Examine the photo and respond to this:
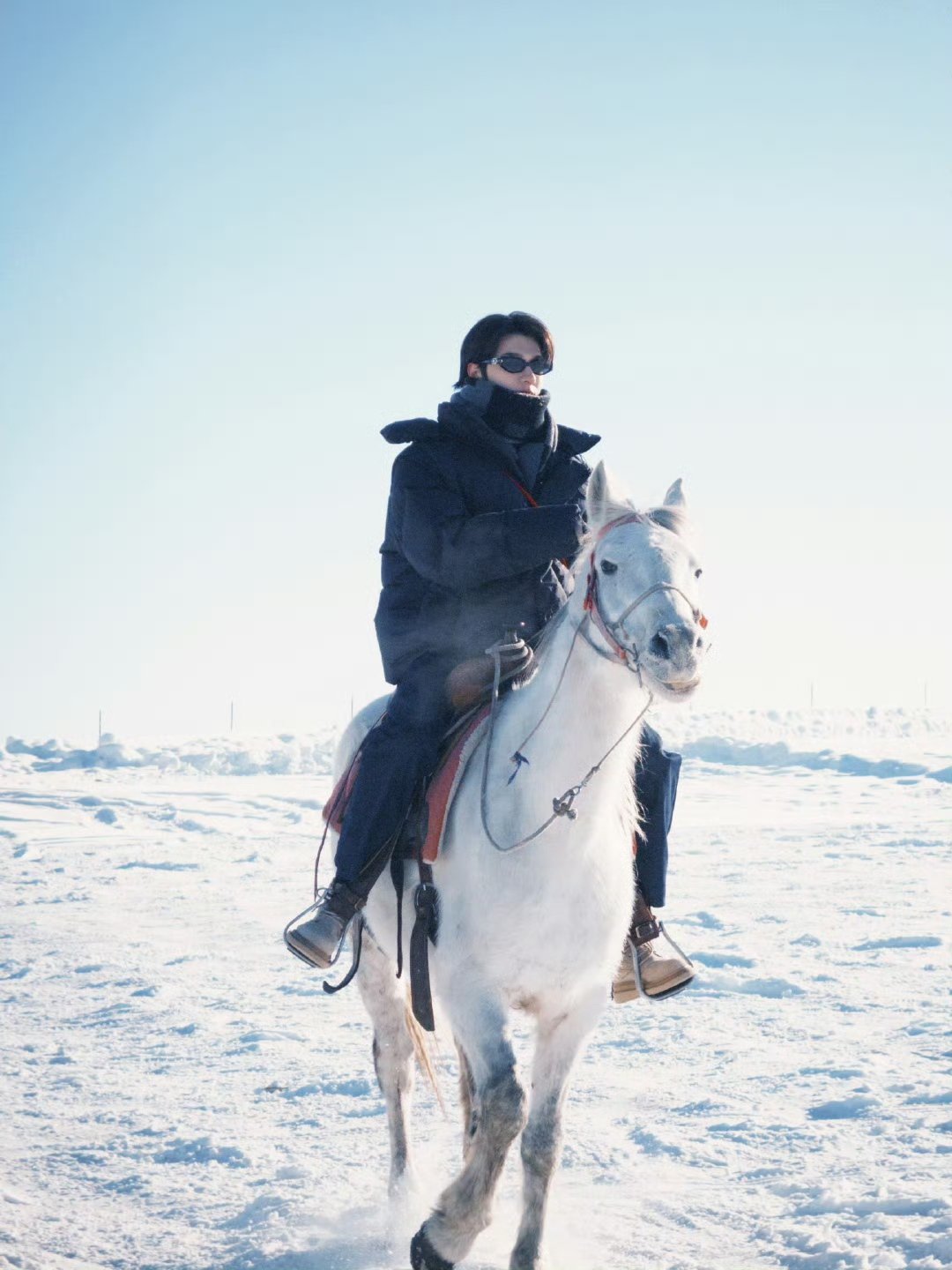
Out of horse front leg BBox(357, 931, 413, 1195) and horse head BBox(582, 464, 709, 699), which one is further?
horse front leg BBox(357, 931, 413, 1195)

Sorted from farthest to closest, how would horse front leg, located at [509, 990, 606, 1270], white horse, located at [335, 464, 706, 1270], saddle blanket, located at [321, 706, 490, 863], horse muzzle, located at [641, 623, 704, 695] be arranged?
saddle blanket, located at [321, 706, 490, 863], horse front leg, located at [509, 990, 606, 1270], white horse, located at [335, 464, 706, 1270], horse muzzle, located at [641, 623, 704, 695]

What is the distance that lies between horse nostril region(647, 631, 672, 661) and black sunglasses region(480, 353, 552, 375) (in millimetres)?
1665

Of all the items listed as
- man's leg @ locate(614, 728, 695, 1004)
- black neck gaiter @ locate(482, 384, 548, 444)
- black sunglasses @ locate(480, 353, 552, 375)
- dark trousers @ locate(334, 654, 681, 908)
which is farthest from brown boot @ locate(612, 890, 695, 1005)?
black sunglasses @ locate(480, 353, 552, 375)

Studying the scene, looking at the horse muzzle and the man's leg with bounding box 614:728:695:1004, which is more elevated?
the horse muzzle

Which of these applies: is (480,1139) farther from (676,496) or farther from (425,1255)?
(676,496)

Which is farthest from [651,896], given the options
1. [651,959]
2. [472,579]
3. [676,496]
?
[676,496]

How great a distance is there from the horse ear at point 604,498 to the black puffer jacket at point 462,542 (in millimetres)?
230

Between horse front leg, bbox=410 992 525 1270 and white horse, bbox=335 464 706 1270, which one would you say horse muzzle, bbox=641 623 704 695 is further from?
horse front leg, bbox=410 992 525 1270

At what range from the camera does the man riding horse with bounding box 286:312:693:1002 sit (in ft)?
12.1

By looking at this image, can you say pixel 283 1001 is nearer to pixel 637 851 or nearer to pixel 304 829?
pixel 637 851

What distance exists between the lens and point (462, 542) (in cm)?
363

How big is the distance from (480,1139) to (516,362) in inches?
105

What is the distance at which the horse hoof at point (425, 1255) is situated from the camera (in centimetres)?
327

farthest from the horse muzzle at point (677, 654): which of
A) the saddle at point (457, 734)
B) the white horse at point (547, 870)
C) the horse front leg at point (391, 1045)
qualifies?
the horse front leg at point (391, 1045)
